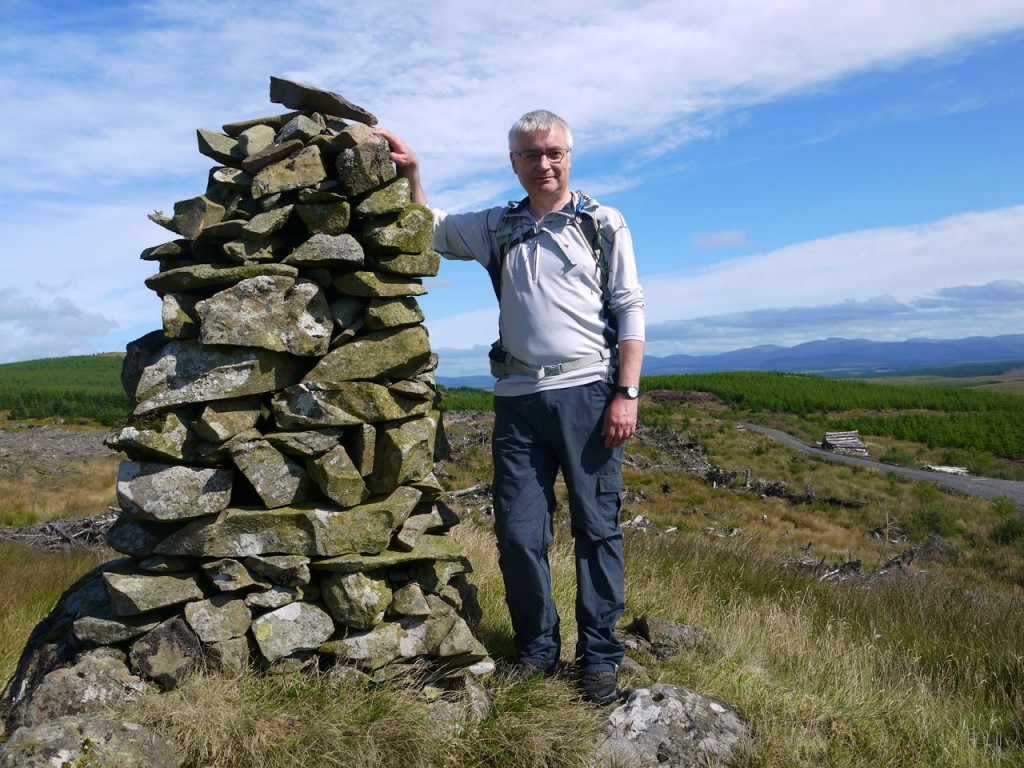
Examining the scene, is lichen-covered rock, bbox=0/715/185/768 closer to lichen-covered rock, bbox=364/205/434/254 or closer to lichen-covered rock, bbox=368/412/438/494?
lichen-covered rock, bbox=368/412/438/494

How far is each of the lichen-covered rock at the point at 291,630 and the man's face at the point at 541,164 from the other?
2884 millimetres

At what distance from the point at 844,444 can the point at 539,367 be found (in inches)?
1839

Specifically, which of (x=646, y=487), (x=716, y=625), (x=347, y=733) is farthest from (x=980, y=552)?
(x=347, y=733)

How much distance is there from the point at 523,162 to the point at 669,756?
139 inches

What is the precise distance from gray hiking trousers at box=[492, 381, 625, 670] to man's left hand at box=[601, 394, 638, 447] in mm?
86

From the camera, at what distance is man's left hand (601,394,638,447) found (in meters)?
4.54

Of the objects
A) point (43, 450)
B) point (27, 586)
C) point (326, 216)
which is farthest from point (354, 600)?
point (43, 450)

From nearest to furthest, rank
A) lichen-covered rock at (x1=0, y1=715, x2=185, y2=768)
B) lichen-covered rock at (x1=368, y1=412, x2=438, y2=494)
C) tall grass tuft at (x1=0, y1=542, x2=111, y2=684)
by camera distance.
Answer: lichen-covered rock at (x1=0, y1=715, x2=185, y2=768) → lichen-covered rock at (x1=368, y1=412, x2=438, y2=494) → tall grass tuft at (x1=0, y1=542, x2=111, y2=684)

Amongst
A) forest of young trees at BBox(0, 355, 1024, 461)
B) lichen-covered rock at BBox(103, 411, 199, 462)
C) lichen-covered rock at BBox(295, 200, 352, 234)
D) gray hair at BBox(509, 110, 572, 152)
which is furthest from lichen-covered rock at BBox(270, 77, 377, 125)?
forest of young trees at BBox(0, 355, 1024, 461)

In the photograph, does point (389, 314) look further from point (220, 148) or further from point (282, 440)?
point (220, 148)

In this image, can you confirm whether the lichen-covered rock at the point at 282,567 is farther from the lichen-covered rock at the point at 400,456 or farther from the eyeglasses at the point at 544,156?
the eyeglasses at the point at 544,156

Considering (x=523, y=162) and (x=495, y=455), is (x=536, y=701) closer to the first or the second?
(x=495, y=455)

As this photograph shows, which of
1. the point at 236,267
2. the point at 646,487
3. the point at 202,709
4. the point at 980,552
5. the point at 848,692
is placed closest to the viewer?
the point at 202,709

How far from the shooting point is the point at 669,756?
164 inches
